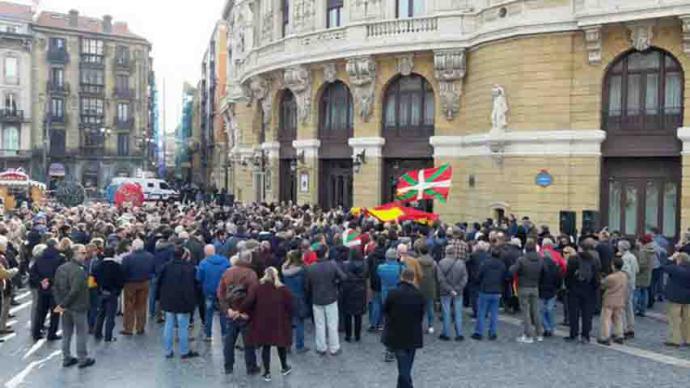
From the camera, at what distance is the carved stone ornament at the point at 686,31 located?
64.8 feet

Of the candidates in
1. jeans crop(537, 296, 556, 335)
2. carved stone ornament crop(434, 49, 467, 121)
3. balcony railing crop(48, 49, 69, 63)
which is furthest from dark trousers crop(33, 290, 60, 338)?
balcony railing crop(48, 49, 69, 63)

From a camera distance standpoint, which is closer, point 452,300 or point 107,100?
point 452,300

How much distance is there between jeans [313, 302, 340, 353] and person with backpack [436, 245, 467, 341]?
2165mm

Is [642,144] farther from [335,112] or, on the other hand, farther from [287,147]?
[287,147]

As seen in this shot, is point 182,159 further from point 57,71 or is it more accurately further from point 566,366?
point 566,366

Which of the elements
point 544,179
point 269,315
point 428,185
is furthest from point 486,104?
point 269,315

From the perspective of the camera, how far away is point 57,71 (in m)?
71.9

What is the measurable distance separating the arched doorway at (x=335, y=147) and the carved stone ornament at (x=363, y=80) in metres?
1.64

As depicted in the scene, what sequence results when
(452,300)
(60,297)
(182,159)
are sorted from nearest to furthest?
(60,297), (452,300), (182,159)

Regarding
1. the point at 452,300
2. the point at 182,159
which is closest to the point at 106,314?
the point at 452,300

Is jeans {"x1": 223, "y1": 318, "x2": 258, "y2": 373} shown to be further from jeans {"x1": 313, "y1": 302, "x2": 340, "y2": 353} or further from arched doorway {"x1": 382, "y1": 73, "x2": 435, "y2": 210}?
arched doorway {"x1": 382, "y1": 73, "x2": 435, "y2": 210}

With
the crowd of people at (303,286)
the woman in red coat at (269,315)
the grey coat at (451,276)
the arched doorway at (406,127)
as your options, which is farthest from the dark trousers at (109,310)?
the arched doorway at (406,127)

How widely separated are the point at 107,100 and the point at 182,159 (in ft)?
115

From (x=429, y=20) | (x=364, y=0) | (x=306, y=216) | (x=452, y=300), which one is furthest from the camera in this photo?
(x=364, y=0)
